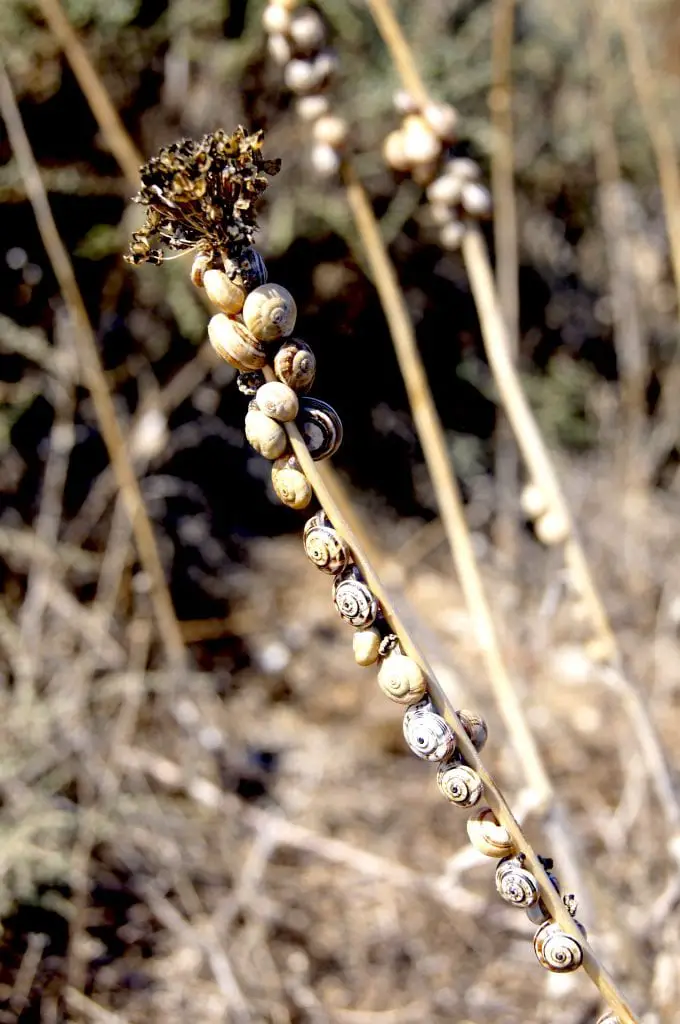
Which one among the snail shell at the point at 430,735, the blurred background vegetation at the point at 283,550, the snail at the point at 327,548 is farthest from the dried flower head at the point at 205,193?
the blurred background vegetation at the point at 283,550

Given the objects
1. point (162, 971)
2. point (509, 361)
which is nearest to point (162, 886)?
point (162, 971)

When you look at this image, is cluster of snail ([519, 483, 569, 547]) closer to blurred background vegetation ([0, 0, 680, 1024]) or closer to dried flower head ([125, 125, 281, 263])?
blurred background vegetation ([0, 0, 680, 1024])

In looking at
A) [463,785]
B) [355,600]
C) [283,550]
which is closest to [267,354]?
[355,600]

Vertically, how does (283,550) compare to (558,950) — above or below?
above

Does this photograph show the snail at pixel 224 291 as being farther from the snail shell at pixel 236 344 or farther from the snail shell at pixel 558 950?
the snail shell at pixel 558 950

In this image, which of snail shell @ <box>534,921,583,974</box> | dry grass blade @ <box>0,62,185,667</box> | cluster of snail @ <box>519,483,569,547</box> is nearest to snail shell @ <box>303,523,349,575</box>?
snail shell @ <box>534,921,583,974</box>

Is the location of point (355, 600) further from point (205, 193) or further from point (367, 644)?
point (205, 193)
